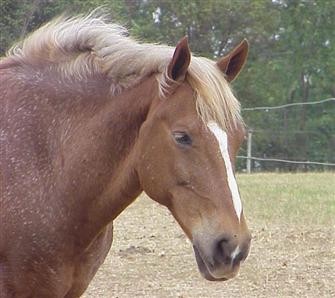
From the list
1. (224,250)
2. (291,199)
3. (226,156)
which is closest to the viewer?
(224,250)

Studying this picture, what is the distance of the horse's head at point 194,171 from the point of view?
9.74ft

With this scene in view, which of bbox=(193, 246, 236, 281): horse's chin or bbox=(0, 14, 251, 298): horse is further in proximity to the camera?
bbox=(0, 14, 251, 298): horse

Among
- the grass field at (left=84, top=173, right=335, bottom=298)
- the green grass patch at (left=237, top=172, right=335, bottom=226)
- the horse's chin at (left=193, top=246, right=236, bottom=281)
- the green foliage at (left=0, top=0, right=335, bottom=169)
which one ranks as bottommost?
the green foliage at (left=0, top=0, right=335, bottom=169)

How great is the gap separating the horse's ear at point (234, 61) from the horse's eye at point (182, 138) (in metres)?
0.42

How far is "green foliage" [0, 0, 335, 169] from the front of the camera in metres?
21.6

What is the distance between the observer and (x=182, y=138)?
10.3 ft

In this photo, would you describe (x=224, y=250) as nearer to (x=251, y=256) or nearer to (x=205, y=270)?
(x=205, y=270)

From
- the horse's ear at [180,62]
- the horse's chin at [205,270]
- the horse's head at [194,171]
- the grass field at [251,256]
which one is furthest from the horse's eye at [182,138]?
the grass field at [251,256]

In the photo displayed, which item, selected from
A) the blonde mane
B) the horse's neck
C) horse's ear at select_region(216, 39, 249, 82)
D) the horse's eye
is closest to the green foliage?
the blonde mane

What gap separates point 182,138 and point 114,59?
1.85 ft

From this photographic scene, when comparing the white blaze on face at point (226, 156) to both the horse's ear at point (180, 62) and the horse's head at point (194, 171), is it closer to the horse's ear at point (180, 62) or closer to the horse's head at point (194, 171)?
the horse's head at point (194, 171)

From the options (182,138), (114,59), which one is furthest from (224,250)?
(114,59)

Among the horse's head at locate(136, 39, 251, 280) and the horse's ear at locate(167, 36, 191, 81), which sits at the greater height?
the horse's ear at locate(167, 36, 191, 81)

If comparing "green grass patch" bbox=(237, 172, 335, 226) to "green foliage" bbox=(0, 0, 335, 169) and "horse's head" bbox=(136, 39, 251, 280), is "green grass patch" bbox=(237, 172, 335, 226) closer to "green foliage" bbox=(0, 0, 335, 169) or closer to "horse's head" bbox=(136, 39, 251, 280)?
"horse's head" bbox=(136, 39, 251, 280)
